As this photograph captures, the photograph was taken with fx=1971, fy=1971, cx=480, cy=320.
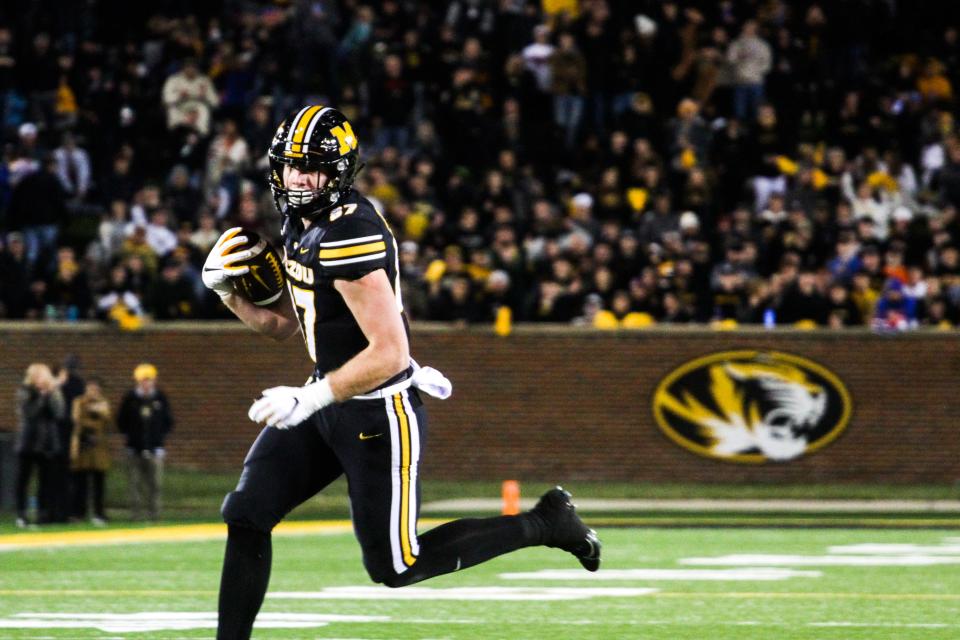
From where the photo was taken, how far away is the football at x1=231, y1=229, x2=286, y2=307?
21.9ft

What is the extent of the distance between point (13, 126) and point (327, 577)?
12.5 meters

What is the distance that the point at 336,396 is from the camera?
242 inches

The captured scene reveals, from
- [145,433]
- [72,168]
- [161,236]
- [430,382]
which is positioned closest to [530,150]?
[161,236]

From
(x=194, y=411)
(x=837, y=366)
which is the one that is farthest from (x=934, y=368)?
(x=194, y=411)

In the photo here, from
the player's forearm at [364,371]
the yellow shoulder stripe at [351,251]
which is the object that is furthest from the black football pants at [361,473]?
the yellow shoulder stripe at [351,251]

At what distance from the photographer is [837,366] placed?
20.7 m

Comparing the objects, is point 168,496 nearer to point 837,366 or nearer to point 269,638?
point 837,366

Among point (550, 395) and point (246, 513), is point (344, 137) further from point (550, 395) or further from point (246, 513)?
point (550, 395)

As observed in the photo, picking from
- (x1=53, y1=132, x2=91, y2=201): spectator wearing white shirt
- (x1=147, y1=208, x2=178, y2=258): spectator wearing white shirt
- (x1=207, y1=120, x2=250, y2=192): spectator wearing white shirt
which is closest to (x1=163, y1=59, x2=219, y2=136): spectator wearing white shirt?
(x1=207, y1=120, x2=250, y2=192): spectator wearing white shirt

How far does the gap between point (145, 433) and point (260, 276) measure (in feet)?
38.7

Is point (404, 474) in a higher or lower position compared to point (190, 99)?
lower

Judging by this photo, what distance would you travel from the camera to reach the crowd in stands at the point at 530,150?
20078 mm

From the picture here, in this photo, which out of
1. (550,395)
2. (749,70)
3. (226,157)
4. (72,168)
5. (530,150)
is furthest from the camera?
(749,70)

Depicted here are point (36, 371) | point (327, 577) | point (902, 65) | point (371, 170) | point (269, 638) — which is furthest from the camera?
point (902, 65)
